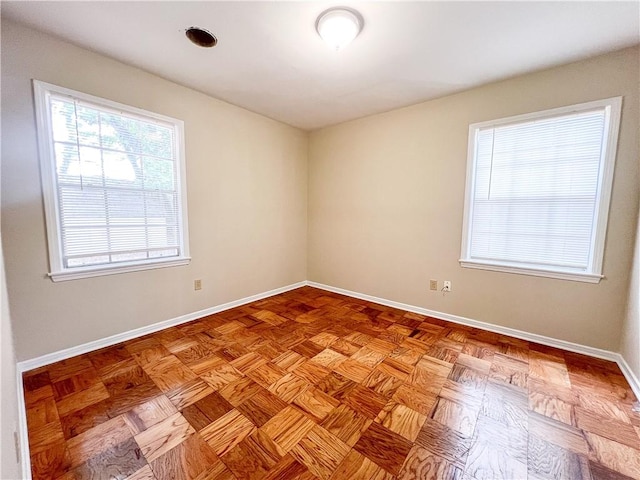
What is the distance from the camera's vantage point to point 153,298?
250 cm

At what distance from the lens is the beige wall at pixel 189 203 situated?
5.84 ft

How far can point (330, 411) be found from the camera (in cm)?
154

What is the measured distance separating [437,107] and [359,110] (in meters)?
0.87

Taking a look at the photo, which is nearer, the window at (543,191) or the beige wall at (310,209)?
the beige wall at (310,209)

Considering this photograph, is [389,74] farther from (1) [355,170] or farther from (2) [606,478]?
(2) [606,478]

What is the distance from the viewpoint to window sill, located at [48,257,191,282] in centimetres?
198

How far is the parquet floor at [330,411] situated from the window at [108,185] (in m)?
0.80

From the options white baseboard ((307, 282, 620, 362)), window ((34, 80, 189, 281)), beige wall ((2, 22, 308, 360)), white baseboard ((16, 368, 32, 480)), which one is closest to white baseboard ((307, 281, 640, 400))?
white baseboard ((307, 282, 620, 362))

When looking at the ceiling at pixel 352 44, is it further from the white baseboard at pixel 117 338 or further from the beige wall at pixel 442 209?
the white baseboard at pixel 117 338

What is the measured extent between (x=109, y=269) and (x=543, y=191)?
391cm

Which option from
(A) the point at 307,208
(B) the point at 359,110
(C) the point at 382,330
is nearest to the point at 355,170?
(B) the point at 359,110

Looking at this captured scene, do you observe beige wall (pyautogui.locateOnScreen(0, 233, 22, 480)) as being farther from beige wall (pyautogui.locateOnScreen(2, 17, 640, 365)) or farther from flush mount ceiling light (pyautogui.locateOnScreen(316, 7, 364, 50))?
flush mount ceiling light (pyautogui.locateOnScreen(316, 7, 364, 50))

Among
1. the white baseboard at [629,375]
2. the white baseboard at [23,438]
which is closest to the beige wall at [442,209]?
the white baseboard at [629,375]

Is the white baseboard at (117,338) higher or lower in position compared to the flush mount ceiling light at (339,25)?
lower
